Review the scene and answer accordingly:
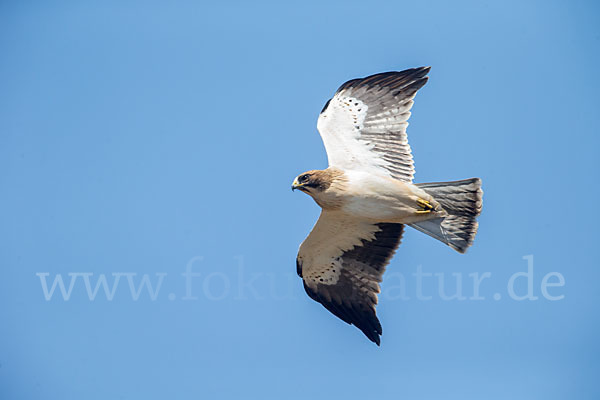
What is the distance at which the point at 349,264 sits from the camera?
991 cm

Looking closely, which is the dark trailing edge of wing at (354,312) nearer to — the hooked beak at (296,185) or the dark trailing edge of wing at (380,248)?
the dark trailing edge of wing at (380,248)

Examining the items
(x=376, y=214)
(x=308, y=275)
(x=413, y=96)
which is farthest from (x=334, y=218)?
(x=413, y=96)

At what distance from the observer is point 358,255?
9.87m

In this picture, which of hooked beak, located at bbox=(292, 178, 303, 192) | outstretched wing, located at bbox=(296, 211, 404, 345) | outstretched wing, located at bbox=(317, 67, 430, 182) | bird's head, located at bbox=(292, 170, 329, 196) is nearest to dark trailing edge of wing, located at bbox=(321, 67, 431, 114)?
outstretched wing, located at bbox=(317, 67, 430, 182)

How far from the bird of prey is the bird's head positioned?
0.01 m

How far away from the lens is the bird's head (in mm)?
8734

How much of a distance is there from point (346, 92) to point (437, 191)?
1.95m

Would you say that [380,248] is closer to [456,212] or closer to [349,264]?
[349,264]

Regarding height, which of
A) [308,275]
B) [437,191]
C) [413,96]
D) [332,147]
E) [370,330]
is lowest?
[370,330]

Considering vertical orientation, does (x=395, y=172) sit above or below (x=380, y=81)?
below

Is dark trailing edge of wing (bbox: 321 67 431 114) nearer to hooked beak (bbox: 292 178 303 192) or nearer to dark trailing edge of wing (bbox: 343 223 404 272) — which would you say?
hooked beak (bbox: 292 178 303 192)

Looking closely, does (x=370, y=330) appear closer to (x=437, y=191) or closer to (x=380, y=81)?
(x=437, y=191)

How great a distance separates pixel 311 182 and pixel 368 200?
Result: 81 cm

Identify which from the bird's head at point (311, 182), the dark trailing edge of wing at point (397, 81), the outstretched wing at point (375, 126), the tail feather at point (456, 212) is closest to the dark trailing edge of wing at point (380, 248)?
the tail feather at point (456, 212)
